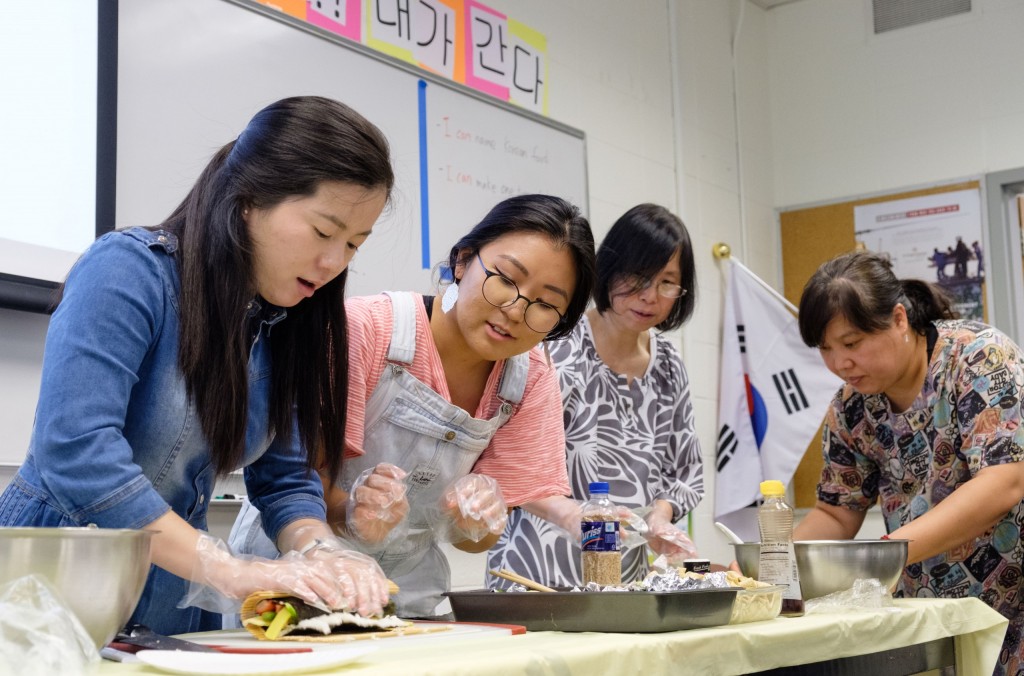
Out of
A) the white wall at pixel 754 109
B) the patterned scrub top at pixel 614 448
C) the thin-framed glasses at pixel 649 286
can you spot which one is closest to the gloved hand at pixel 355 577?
the patterned scrub top at pixel 614 448

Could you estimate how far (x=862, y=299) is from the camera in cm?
212

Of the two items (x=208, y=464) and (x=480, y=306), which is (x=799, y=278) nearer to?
(x=480, y=306)

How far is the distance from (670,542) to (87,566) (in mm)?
1299

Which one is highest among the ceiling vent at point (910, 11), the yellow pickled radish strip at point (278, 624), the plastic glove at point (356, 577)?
the ceiling vent at point (910, 11)

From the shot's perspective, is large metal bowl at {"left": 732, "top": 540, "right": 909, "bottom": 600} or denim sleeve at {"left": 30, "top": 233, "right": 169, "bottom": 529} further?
large metal bowl at {"left": 732, "top": 540, "right": 909, "bottom": 600}

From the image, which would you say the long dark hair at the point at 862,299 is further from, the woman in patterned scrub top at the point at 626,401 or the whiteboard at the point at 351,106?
the whiteboard at the point at 351,106

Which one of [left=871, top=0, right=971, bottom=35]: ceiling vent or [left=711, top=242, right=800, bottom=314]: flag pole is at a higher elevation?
[left=871, top=0, right=971, bottom=35]: ceiling vent

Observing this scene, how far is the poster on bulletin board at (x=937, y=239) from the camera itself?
3.94 meters

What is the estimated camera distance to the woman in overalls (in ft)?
5.12

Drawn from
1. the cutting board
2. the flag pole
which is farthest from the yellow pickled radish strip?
the flag pole

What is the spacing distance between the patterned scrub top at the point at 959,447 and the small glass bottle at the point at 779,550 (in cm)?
65

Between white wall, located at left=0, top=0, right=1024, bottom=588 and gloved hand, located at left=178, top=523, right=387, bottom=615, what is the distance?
2389 mm

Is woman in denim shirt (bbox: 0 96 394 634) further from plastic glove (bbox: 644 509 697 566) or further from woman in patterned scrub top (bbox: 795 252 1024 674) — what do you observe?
woman in patterned scrub top (bbox: 795 252 1024 674)

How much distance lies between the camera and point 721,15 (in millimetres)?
4242
